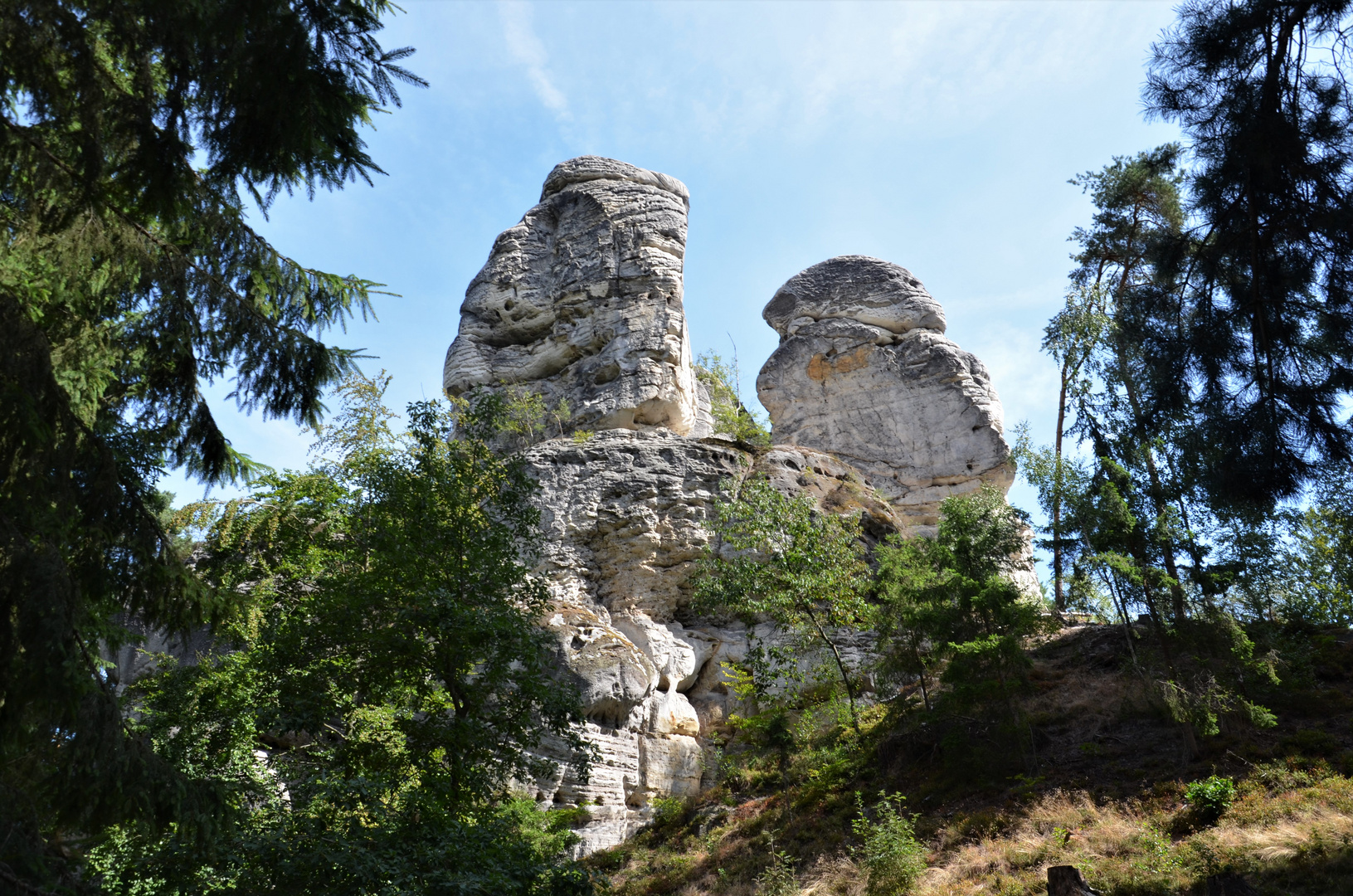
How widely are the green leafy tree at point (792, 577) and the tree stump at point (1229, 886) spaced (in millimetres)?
7652

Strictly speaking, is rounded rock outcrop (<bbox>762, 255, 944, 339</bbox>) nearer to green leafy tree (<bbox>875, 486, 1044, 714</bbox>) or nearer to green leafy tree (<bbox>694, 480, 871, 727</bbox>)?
green leafy tree (<bbox>875, 486, 1044, 714</bbox>)

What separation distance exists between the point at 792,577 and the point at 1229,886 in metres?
8.64

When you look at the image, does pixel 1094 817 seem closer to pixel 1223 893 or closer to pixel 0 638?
pixel 1223 893

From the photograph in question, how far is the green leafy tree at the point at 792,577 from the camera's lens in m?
17.6

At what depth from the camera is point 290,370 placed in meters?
6.57

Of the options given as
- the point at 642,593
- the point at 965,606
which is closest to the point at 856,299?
the point at 642,593

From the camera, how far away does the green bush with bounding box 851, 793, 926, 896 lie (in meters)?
12.8

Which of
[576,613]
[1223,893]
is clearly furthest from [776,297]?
[1223,893]

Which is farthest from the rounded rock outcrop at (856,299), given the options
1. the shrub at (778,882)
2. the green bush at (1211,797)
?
the shrub at (778,882)

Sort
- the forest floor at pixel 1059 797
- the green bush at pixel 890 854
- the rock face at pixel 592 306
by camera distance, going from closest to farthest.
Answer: the forest floor at pixel 1059 797 → the green bush at pixel 890 854 → the rock face at pixel 592 306

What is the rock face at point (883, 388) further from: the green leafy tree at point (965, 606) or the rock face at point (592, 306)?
the green leafy tree at point (965, 606)

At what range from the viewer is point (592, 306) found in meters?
30.3

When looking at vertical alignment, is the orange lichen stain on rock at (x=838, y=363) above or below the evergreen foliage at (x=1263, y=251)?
above

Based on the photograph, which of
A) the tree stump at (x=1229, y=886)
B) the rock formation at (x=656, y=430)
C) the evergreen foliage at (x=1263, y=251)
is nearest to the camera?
the evergreen foliage at (x=1263, y=251)
